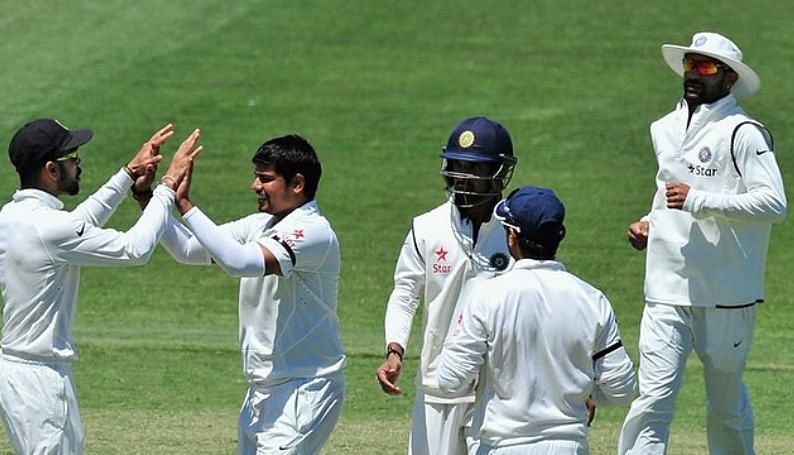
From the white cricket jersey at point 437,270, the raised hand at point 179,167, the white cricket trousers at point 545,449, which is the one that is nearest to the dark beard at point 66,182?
the raised hand at point 179,167

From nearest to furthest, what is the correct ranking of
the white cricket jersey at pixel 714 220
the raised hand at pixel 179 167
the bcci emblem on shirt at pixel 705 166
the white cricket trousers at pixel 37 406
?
1. the white cricket trousers at pixel 37 406
2. the raised hand at pixel 179 167
3. the white cricket jersey at pixel 714 220
4. the bcci emblem on shirt at pixel 705 166

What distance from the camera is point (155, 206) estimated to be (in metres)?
6.92

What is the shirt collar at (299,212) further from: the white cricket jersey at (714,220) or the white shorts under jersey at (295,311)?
the white cricket jersey at (714,220)

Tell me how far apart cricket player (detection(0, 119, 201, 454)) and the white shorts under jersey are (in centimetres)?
52

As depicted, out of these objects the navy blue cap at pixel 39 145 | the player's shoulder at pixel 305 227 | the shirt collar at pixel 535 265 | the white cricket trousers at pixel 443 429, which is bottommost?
the white cricket trousers at pixel 443 429

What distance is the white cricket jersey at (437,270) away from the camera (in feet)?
23.5

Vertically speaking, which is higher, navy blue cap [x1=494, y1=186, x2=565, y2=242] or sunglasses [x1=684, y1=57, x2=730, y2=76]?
sunglasses [x1=684, y1=57, x2=730, y2=76]

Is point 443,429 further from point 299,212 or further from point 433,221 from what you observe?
point 299,212

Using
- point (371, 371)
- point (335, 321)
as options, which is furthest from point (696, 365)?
point (335, 321)

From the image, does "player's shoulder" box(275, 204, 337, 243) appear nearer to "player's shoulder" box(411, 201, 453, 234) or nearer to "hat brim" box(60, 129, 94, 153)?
"player's shoulder" box(411, 201, 453, 234)

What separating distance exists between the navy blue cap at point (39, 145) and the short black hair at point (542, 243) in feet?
7.03

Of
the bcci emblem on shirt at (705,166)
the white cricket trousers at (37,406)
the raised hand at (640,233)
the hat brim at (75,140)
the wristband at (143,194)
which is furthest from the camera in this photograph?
the raised hand at (640,233)

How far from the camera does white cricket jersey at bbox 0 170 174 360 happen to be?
22.6 ft

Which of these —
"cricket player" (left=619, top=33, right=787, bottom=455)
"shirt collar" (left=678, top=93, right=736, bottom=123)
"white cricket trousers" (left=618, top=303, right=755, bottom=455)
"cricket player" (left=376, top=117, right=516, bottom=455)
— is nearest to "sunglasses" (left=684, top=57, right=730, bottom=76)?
"cricket player" (left=619, top=33, right=787, bottom=455)
